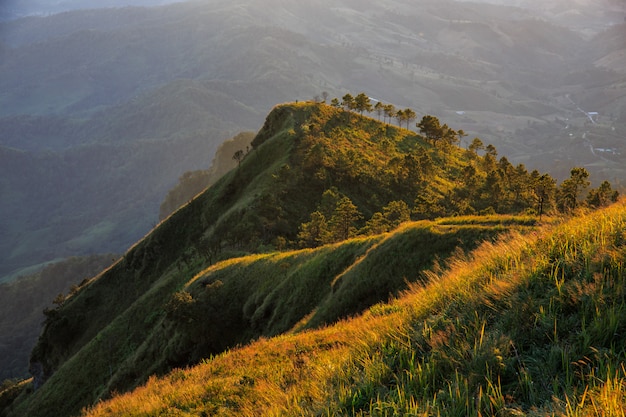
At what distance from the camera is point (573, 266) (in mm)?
7199

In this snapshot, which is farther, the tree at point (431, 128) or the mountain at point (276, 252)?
the tree at point (431, 128)

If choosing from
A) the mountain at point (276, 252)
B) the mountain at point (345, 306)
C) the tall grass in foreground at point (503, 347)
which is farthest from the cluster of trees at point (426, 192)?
the tall grass in foreground at point (503, 347)

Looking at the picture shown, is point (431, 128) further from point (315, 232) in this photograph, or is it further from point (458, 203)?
point (315, 232)

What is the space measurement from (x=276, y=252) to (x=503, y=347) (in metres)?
42.9

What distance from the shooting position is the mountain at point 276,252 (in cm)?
2564

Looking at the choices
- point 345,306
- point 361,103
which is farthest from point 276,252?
point 361,103

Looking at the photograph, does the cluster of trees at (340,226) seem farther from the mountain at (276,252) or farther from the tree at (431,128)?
the tree at (431,128)

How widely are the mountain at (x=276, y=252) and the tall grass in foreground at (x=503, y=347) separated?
707 cm

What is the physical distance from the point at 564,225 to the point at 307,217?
204ft

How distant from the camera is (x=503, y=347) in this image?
619 centimetres

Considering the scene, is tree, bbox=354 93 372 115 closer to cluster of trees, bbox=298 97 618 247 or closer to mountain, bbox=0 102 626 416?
cluster of trees, bbox=298 97 618 247

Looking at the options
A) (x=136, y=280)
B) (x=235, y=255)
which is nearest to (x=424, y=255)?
(x=235, y=255)

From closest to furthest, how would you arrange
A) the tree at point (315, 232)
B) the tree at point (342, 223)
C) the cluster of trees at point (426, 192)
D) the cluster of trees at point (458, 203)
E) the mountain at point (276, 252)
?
the mountain at point (276, 252) → the tree at point (315, 232) → the cluster of trees at point (458, 203) → the tree at point (342, 223) → the cluster of trees at point (426, 192)

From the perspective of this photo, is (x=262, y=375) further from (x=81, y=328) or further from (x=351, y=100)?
(x=351, y=100)
